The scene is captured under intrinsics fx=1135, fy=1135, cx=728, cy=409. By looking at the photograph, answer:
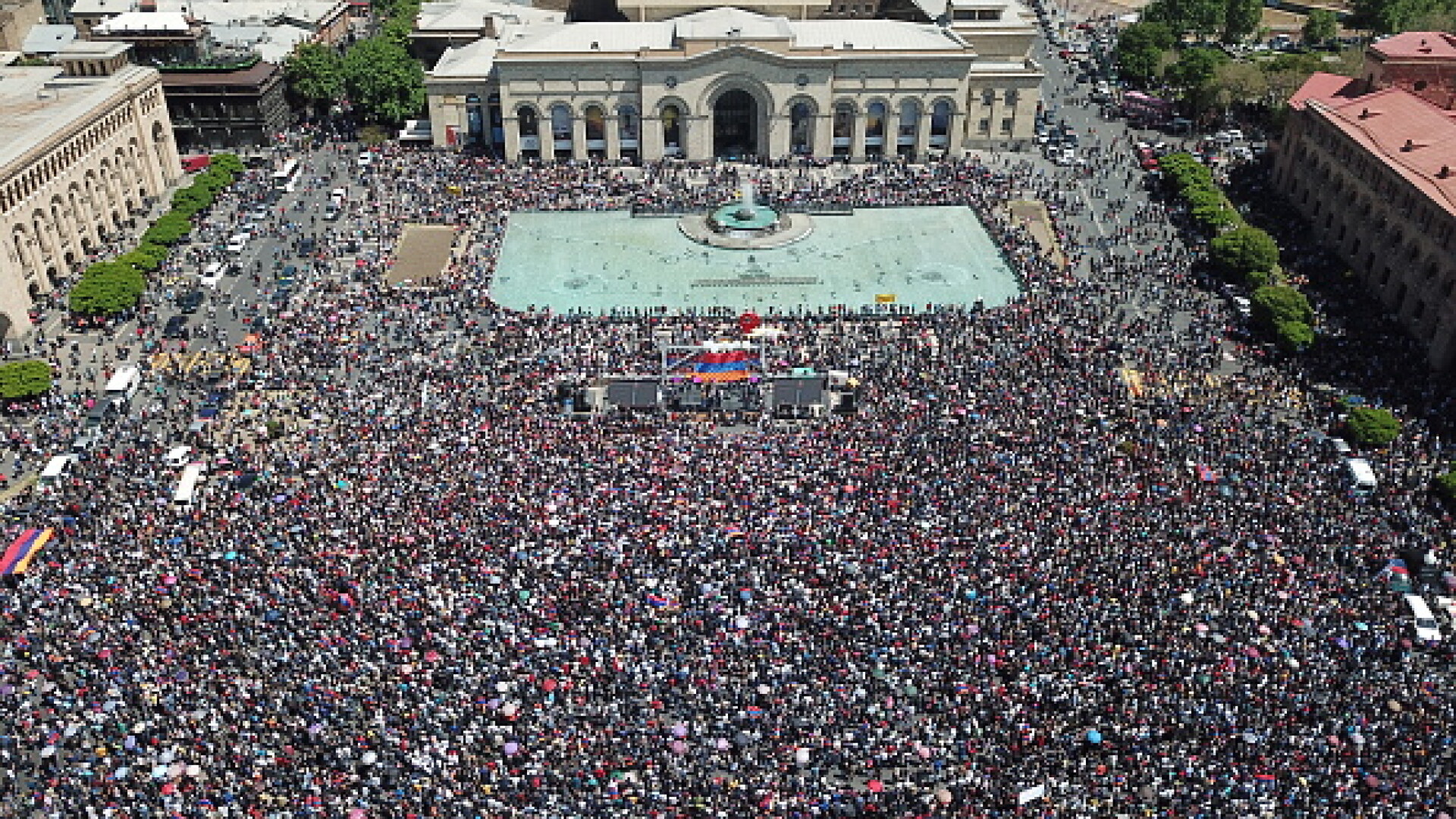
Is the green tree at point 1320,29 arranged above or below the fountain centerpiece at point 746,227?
above

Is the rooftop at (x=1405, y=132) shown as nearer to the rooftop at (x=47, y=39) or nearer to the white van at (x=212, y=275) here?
the white van at (x=212, y=275)

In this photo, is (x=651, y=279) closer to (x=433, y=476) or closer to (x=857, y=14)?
(x=433, y=476)

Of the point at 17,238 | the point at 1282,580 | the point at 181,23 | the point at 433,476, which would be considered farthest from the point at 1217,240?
the point at 181,23

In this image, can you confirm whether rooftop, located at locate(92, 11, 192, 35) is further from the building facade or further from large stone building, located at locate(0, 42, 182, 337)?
large stone building, located at locate(0, 42, 182, 337)

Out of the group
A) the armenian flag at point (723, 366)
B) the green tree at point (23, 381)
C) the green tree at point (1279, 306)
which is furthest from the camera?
the green tree at point (1279, 306)

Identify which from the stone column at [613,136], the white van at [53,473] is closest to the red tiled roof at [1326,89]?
the stone column at [613,136]

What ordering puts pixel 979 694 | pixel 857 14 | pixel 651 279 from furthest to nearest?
pixel 857 14
pixel 651 279
pixel 979 694
